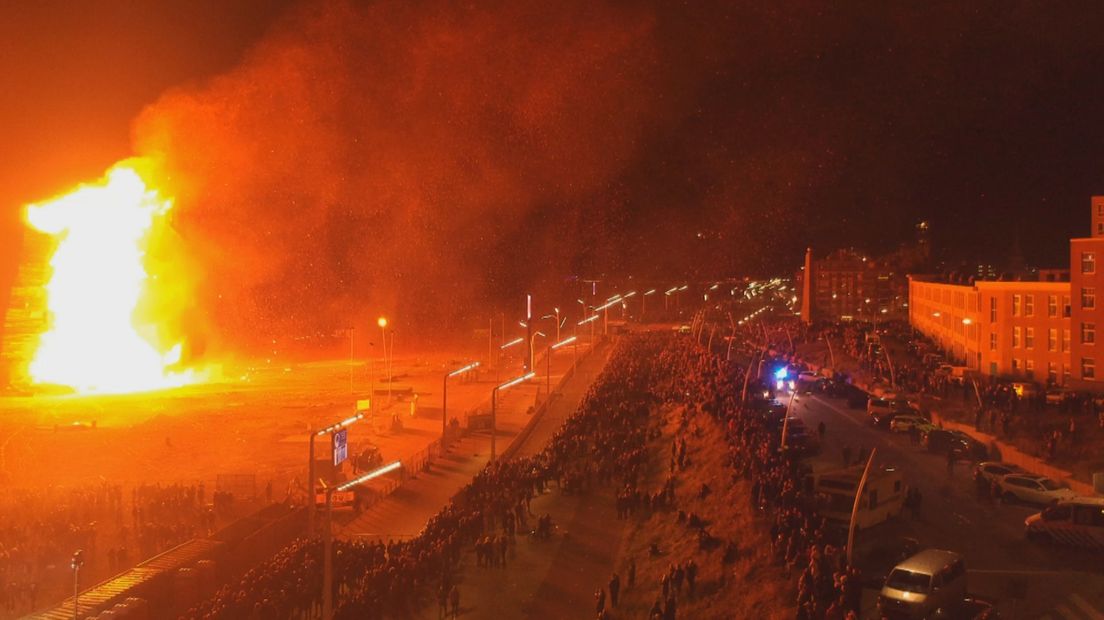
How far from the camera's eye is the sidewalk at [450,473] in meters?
12.2

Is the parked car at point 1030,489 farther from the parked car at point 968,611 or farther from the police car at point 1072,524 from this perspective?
the parked car at point 968,611

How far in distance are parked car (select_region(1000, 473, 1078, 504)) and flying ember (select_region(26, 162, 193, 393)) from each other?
91.5 feet

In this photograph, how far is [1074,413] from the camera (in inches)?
592

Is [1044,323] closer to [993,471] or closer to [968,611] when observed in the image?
[993,471]

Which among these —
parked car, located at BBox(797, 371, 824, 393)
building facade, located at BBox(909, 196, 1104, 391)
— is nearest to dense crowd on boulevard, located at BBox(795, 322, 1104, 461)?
building facade, located at BBox(909, 196, 1104, 391)

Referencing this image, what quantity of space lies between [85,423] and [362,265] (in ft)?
118

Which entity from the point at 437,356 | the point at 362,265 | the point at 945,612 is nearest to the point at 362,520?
the point at 945,612

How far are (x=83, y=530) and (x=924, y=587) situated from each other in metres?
10.8

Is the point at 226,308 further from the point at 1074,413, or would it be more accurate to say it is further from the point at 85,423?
the point at 1074,413

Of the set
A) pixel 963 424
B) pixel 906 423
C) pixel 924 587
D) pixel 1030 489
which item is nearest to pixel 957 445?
pixel 906 423

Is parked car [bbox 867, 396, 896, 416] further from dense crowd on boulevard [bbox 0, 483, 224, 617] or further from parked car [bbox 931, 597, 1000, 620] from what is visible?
dense crowd on boulevard [bbox 0, 483, 224, 617]

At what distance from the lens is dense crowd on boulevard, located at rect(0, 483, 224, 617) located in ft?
33.8

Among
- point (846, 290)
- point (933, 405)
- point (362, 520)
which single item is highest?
point (846, 290)

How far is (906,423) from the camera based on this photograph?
16109 millimetres
